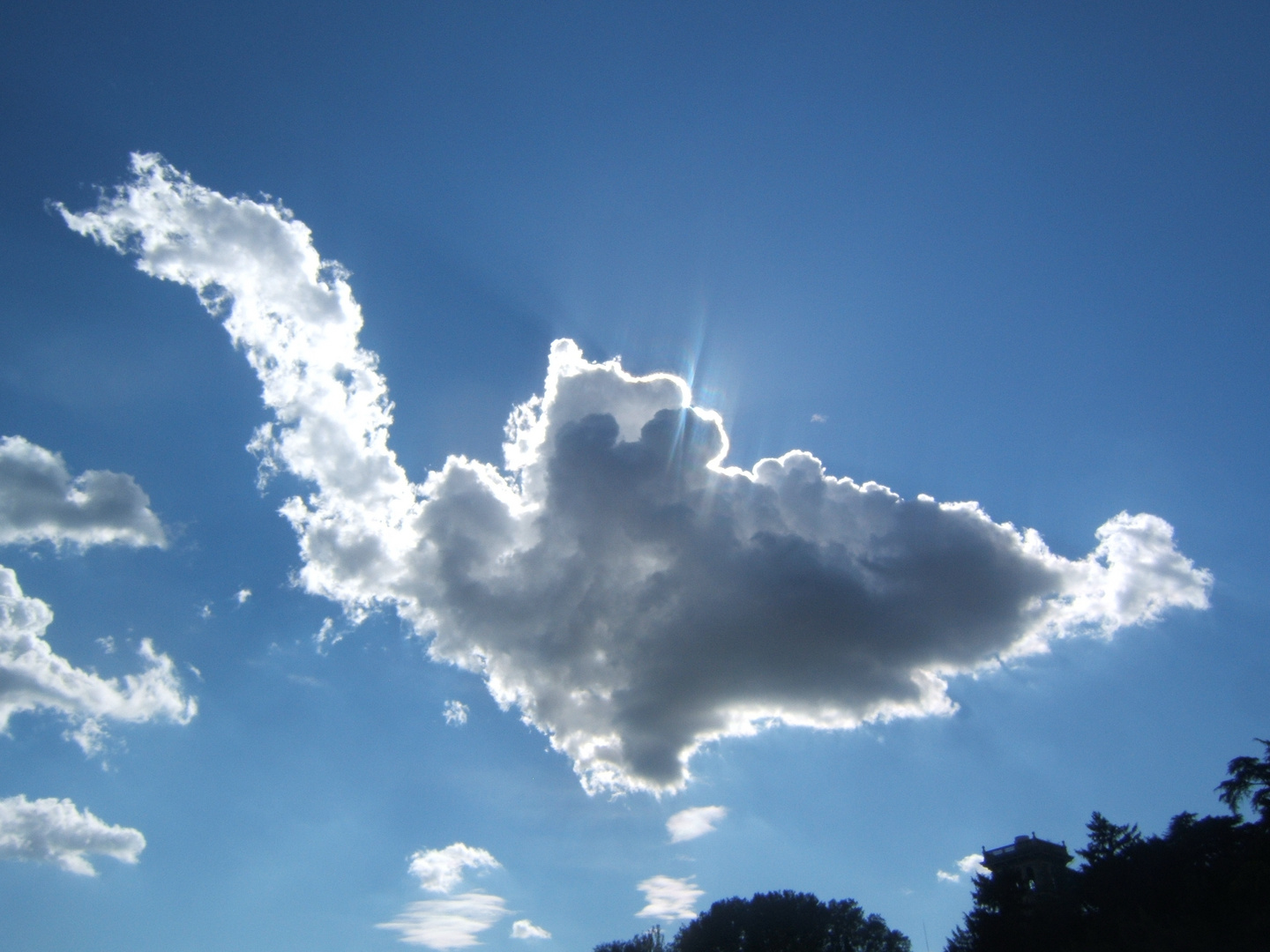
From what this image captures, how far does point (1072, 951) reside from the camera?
4922cm

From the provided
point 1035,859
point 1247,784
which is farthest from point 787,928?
point 1247,784

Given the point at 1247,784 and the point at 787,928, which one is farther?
the point at 787,928

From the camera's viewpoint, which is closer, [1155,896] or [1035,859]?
[1155,896]

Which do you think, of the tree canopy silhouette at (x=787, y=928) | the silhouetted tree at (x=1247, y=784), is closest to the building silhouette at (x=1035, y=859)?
the tree canopy silhouette at (x=787, y=928)

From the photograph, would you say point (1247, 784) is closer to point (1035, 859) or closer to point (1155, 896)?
point (1155, 896)

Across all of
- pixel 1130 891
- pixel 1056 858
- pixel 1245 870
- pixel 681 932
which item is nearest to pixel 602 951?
pixel 681 932

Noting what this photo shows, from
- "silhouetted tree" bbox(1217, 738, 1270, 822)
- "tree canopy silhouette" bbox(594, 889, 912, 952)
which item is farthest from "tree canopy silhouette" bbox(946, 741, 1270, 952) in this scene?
"tree canopy silhouette" bbox(594, 889, 912, 952)

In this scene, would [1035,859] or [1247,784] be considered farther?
[1035,859]

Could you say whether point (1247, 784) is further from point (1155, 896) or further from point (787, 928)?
point (787, 928)

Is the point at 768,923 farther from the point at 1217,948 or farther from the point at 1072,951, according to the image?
the point at 1217,948

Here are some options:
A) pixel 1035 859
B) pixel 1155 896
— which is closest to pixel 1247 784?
pixel 1155 896

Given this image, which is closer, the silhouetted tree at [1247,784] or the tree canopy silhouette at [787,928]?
the silhouetted tree at [1247,784]

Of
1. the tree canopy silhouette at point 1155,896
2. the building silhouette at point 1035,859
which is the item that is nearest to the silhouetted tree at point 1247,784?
the tree canopy silhouette at point 1155,896

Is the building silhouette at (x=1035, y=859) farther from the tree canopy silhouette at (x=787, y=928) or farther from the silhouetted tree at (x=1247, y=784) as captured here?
the silhouetted tree at (x=1247, y=784)
